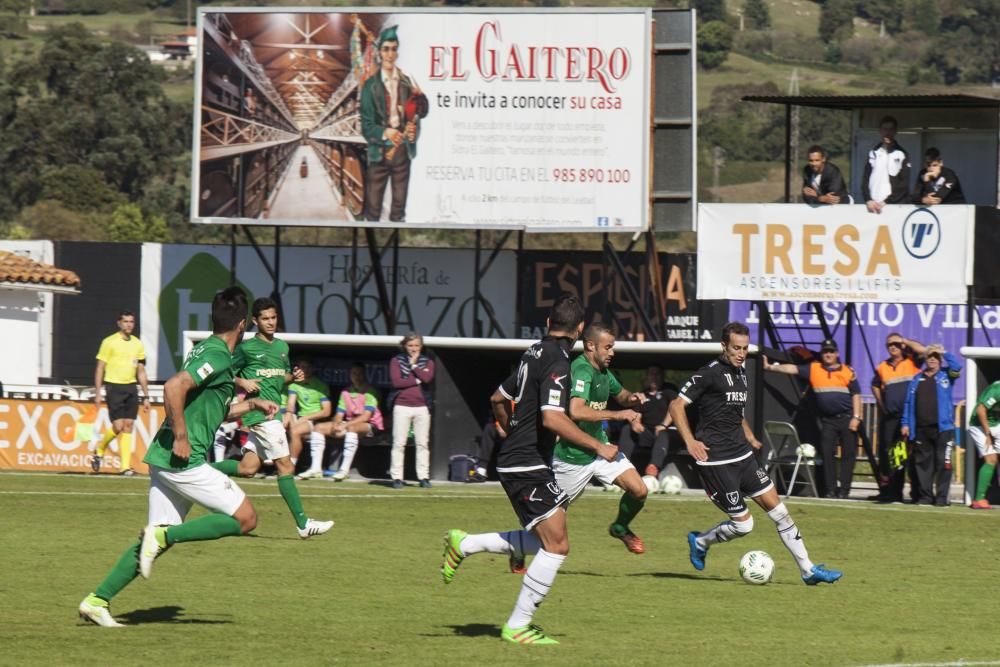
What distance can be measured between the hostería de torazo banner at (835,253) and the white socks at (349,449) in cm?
508

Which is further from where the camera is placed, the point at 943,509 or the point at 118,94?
the point at 118,94

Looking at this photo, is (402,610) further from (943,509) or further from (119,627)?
(943,509)

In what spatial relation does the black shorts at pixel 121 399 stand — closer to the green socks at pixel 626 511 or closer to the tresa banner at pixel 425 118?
the tresa banner at pixel 425 118

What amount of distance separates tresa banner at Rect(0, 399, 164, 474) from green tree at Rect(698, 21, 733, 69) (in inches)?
5366

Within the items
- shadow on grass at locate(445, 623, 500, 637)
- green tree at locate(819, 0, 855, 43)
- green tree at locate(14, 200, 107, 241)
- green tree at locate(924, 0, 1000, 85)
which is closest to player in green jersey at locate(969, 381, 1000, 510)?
shadow on grass at locate(445, 623, 500, 637)

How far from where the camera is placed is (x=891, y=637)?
36.9 feet

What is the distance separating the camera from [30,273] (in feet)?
98.5

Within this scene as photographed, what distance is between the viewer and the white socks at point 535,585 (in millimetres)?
10469

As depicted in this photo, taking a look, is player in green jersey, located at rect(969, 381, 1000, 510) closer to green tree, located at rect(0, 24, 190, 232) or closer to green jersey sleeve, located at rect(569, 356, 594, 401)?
green jersey sleeve, located at rect(569, 356, 594, 401)

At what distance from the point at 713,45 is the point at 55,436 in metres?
139

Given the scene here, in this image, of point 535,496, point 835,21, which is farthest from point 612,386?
point 835,21

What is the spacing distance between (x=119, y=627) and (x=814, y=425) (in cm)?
1426

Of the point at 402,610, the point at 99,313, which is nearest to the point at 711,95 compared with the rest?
the point at 99,313

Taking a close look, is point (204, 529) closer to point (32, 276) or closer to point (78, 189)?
point (32, 276)
